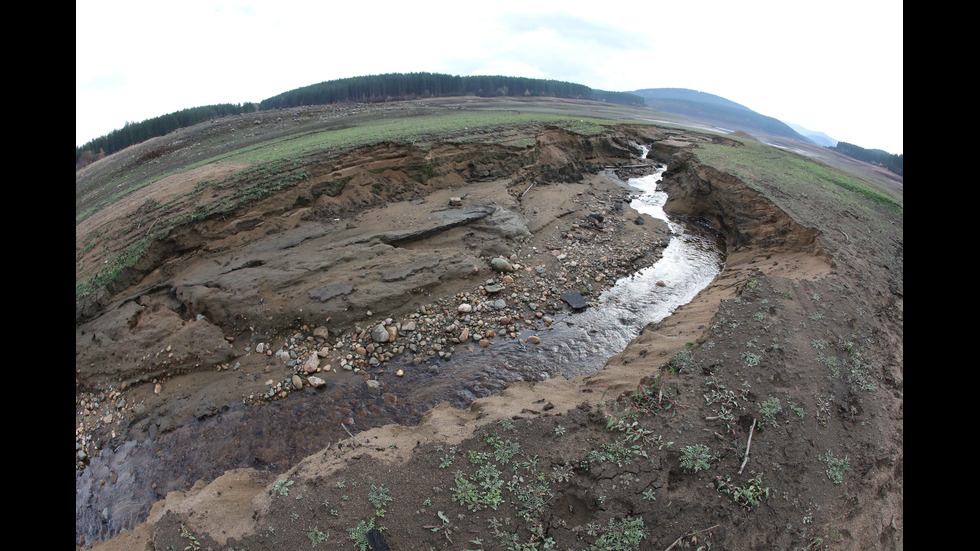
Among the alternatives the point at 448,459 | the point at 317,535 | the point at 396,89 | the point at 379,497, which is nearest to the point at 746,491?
the point at 448,459

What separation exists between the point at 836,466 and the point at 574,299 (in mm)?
5114

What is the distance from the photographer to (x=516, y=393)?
18.8 ft

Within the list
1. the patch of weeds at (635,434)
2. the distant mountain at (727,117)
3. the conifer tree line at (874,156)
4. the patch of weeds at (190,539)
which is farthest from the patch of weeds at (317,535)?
the distant mountain at (727,117)

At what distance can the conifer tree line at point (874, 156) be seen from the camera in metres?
28.4

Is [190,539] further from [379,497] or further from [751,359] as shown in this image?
[751,359]

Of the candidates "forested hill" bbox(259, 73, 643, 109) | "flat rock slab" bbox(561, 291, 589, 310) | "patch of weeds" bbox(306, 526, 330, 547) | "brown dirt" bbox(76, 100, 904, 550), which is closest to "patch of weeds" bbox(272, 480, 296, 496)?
"brown dirt" bbox(76, 100, 904, 550)

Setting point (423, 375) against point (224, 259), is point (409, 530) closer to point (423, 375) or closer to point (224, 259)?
point (423, 375)

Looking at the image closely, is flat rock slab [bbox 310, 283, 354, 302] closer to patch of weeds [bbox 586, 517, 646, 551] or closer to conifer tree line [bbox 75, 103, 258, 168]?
patch of weeds [bbox 586, 517, 646, 551]

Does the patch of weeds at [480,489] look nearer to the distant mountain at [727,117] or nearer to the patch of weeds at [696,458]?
the patch of weeds at [696,458]

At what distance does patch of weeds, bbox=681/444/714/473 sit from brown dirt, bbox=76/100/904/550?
66 millimetres

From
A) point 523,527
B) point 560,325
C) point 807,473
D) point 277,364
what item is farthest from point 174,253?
point 807,473

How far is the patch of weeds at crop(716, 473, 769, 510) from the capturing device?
11.6 feet

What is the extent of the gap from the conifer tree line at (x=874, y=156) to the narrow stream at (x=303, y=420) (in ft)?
110

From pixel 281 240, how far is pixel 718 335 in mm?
9242
